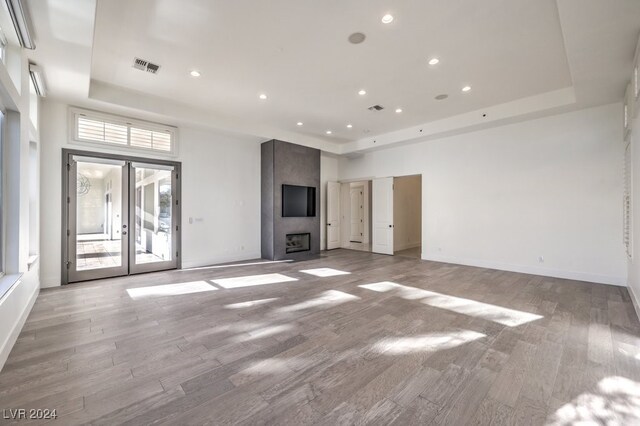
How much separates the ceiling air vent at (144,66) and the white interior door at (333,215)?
6.13m

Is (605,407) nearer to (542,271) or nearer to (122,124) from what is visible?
(542,271)

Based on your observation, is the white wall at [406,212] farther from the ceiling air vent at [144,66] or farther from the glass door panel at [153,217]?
the ceiling air vent at [144,66]

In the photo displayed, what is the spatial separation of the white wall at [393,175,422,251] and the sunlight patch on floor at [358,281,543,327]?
428 cm

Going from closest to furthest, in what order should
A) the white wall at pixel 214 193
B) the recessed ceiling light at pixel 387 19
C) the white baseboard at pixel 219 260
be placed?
the recessed ceiling light at pixel 387 19, the white wall at pixel 214 193, the white baseboard at pixel 219 260

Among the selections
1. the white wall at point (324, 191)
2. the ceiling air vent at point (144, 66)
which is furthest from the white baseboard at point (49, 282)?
the white wall at point (324, 191)

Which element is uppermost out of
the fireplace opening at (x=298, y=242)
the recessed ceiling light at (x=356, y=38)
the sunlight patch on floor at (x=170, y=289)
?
the recessed ceiling light at (x=356, y=38)

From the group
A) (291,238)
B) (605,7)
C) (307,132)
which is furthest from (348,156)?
(605,7)

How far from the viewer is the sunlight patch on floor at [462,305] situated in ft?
11.4

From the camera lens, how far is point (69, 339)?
291 centimetres

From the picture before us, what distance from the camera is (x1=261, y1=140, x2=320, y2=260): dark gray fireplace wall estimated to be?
752 cm

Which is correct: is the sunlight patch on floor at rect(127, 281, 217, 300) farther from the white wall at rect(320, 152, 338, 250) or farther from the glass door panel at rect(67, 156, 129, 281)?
the white wall at rect(320, 152, 338, 250)

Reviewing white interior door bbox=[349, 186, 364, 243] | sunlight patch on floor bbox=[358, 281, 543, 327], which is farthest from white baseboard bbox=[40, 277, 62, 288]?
white interior door bbox=[349, 186, 364, 243]

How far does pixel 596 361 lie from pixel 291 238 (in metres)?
6.61

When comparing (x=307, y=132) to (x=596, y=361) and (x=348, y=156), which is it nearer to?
(x=348, y=156)
